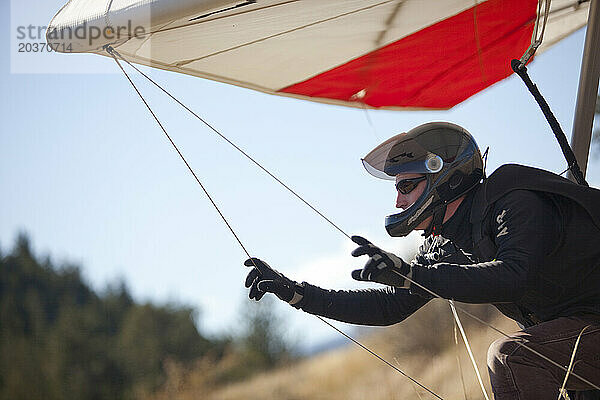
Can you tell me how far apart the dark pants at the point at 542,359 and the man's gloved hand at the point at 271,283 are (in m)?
0.74

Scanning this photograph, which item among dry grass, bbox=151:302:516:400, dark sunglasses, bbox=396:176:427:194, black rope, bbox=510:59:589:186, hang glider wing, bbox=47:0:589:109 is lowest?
dry grass, bbox=151:302:516:400

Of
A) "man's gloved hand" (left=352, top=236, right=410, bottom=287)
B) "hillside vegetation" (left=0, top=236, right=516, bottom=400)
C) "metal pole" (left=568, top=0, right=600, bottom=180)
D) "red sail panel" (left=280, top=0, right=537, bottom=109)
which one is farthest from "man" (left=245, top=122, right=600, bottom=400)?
"hillside vegetation" (left=0, top=236, right=516, bottom=400)

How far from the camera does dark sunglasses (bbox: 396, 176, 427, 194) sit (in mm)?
2271

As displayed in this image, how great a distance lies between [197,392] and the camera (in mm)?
22359

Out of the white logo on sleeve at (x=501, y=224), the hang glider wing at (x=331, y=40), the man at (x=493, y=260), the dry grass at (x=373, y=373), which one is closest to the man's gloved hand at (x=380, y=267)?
the man at (x=493, y=260)

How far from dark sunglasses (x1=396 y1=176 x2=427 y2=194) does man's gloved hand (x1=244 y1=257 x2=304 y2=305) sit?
0.55 m

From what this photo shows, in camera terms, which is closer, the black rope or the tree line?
the black rope

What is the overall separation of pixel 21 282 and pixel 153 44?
1227 inches

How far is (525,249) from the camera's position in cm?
176

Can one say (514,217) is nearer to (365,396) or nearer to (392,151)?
(392,151)

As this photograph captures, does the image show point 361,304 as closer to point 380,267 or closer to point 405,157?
point 405,157

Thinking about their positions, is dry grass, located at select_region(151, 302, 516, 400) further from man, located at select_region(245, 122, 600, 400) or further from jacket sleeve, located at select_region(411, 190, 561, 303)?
jacket sleeve, located at select_region(411, 190, 561, 303)

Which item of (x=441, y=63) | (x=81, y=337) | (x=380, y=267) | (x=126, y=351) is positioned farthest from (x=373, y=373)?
(x=81, y=337)

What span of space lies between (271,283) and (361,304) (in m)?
0.41
